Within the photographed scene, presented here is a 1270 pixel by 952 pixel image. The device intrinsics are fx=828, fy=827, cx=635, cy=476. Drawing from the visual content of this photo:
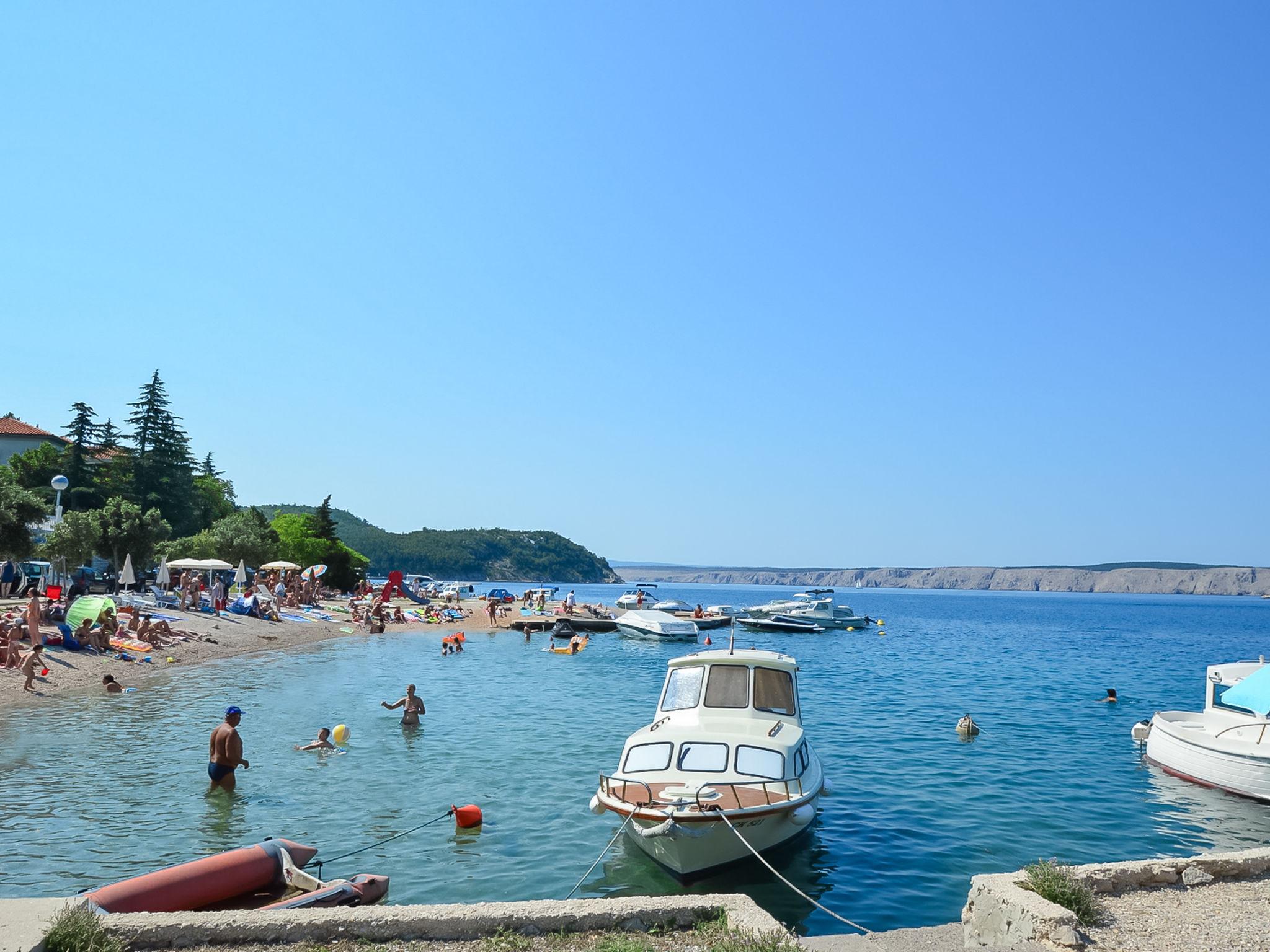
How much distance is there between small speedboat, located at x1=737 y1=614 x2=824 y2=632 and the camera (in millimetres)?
68625

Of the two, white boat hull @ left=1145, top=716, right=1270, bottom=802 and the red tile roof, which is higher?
the red tile roof

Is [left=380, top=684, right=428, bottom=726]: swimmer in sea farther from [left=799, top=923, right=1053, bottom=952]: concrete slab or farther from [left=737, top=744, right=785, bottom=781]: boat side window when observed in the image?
[left=799, top=923, right=1053, bottom=952]: concrete slab

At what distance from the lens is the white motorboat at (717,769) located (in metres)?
11.5

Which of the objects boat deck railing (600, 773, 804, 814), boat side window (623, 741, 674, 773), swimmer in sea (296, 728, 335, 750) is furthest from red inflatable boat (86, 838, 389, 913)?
swimmer in sea (296, 728, 335, 750)

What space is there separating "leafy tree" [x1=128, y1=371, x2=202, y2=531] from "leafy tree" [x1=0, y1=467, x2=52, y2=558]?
110 feet

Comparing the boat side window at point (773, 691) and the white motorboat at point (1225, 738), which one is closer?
the boat side window at point (773, 691)

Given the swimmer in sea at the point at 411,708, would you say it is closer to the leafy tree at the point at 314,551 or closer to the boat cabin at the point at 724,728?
the boat cabin at the point at 724,728

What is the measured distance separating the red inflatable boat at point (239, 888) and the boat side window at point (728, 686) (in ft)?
22.9

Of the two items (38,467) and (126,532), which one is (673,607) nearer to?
(126,532)

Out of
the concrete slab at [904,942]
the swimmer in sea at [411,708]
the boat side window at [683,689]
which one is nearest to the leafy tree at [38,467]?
the swimmer in sea at [411,708]

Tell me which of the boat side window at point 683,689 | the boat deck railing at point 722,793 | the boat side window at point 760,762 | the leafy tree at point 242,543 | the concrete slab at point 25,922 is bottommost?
the boat deck railing at point 722,793

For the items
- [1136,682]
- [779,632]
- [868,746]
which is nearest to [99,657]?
[868,746]

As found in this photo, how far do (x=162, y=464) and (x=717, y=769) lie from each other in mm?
75857

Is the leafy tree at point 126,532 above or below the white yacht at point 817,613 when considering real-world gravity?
above
